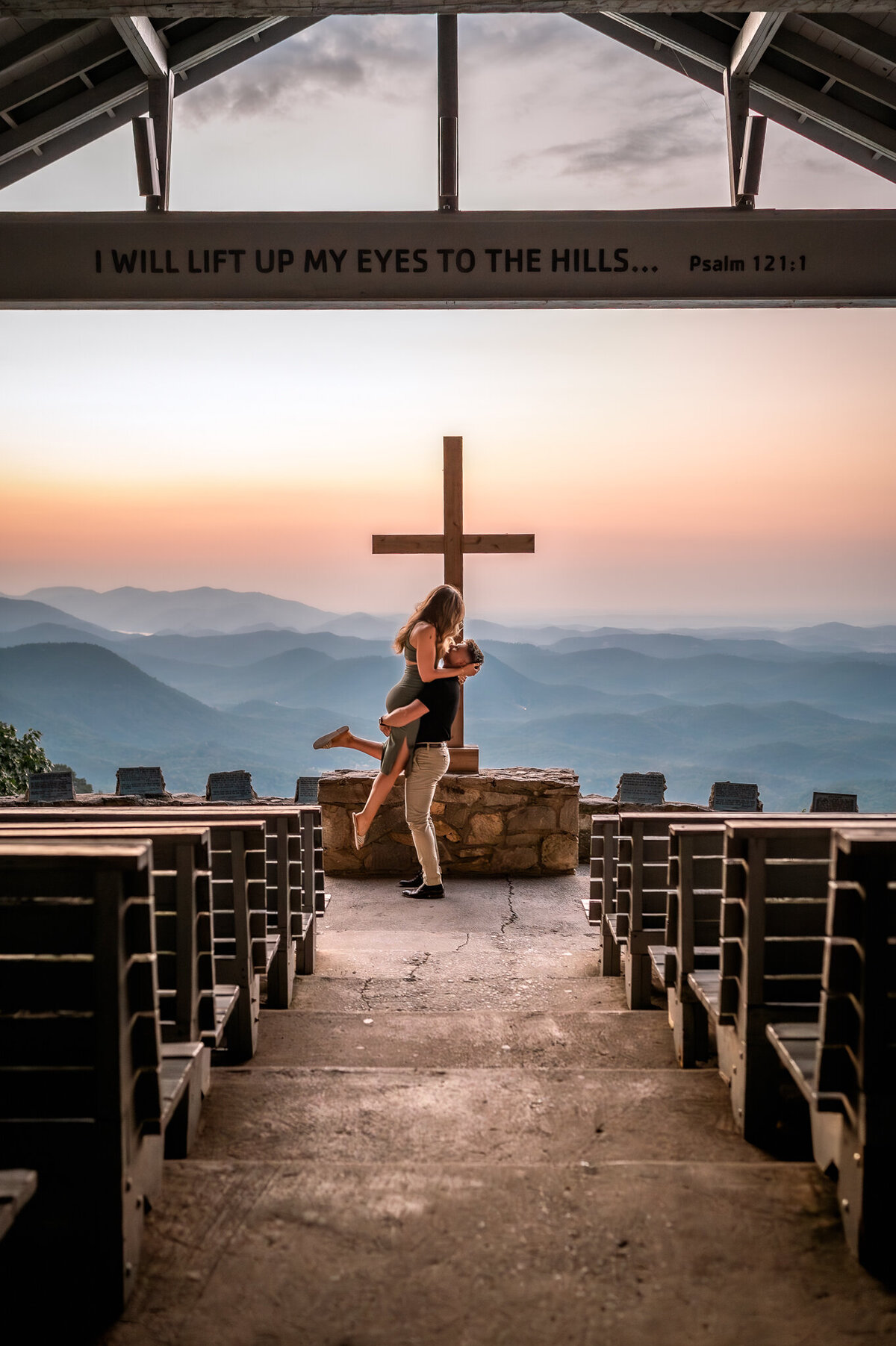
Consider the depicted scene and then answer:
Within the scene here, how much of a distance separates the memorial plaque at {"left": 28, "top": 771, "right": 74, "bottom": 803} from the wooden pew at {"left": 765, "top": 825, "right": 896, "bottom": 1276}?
5.81 meters

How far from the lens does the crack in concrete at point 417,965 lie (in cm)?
391

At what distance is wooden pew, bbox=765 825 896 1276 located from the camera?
5.35ft

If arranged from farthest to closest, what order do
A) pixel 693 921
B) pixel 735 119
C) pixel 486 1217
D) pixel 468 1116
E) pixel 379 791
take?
pixel 379 791, pixel 735 119, pixel 693 921, pixel 468 1116, pixel 486 1217

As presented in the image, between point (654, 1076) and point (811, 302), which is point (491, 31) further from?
point (654, 1076)

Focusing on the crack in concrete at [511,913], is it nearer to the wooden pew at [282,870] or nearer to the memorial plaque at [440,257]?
the wooden pew at [282,870]

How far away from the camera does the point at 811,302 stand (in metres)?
4.31

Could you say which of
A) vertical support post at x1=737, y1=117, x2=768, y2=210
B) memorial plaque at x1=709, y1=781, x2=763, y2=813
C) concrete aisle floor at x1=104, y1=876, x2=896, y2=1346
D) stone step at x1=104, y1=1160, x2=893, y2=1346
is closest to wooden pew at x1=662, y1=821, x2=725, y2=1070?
concrete aisle floor at x1=104, y1=876, x2=896, y2=1346

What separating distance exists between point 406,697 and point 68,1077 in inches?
140

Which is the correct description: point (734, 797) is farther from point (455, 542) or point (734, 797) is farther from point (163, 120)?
point (163, 120)

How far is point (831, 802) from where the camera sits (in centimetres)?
569

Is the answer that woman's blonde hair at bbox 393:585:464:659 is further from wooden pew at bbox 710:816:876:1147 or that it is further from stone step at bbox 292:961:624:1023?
wooden pew at bbox 710:816:876:1147

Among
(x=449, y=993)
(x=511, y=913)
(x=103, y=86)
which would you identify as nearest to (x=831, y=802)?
(x=511, y=913)

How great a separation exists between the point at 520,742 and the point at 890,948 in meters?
52.6

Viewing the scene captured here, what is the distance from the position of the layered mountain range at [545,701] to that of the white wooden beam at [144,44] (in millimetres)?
43170
